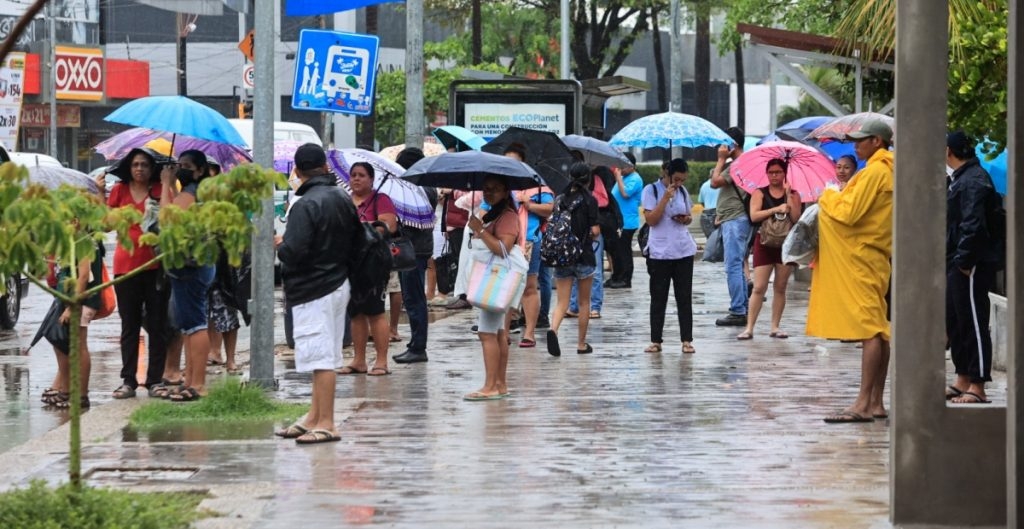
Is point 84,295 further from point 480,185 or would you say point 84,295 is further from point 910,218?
point 480,185

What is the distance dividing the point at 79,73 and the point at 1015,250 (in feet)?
150

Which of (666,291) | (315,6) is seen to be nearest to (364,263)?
(315,6)

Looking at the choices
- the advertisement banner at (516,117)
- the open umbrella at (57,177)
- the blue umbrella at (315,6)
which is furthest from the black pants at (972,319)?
the advertisement banner at (516,117)

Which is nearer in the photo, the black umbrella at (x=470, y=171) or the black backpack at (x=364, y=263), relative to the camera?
the black backpack at (x=364, y=263)

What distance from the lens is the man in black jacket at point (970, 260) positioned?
1046cm

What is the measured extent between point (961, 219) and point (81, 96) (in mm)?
42539

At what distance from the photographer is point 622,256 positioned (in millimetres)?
21516

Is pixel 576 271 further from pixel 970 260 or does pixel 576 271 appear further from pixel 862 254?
pixel 862 254

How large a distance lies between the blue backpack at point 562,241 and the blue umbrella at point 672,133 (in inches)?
171

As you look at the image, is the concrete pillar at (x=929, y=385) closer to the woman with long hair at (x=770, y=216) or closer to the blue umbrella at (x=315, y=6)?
the blue umbrella at (x=315, y=6)

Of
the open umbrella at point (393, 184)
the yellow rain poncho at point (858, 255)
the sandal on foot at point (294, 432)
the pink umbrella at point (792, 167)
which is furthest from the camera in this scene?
the pink umbrella at point (792, 167)

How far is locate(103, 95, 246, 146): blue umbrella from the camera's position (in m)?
11.1

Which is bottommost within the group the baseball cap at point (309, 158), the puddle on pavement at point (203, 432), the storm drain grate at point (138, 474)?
the storm drain grate at point (138, 474)

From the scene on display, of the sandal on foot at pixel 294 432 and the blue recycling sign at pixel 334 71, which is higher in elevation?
the blue recycling sign at pixel 334 71
